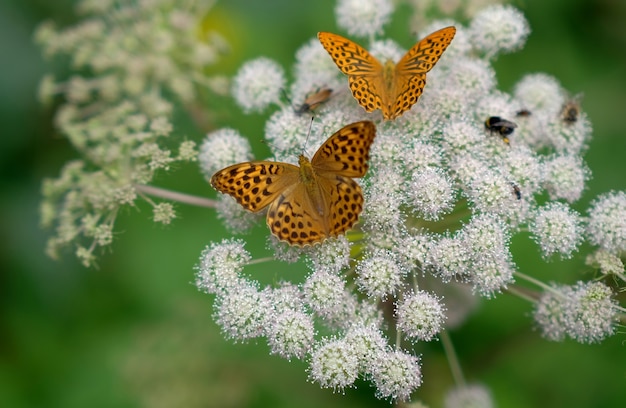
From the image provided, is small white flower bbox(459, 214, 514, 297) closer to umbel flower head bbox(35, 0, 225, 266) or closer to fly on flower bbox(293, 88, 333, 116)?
fly on flower bbox(293, 88, 333, 116)

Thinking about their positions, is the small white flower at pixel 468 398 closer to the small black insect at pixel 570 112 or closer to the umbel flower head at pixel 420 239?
the umbel flower head at pixel 420 239

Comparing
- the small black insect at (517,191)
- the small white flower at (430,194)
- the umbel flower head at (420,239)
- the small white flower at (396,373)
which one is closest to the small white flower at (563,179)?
the umbel flower head at (420,239)

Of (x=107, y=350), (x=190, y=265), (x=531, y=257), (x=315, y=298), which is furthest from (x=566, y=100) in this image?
(x=107, y=350)

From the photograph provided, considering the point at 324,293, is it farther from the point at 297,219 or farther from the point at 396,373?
the point at 396,373

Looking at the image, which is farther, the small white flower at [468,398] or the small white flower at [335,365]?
the small white flower at [468,398]

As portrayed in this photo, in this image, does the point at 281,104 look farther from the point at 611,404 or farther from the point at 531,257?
the point at 611,404

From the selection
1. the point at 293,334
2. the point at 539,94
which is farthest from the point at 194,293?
the point at 539,94
